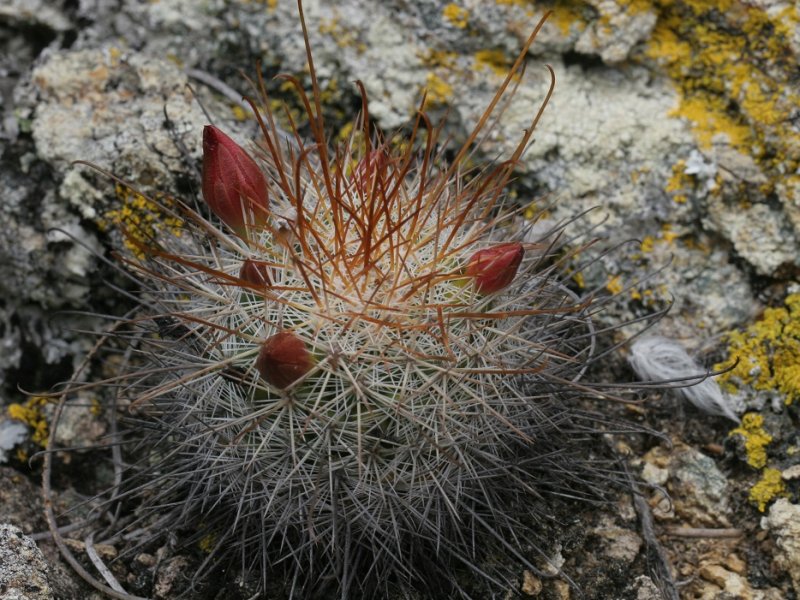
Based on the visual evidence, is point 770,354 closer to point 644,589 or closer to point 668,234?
point 668,234

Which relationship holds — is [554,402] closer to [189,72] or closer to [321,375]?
[321,375]

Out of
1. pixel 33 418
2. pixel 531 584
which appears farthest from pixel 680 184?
pixel 33 418

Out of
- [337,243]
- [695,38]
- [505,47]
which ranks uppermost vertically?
[695,38]

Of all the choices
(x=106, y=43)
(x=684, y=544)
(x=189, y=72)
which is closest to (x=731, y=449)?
(x=684, y=544)

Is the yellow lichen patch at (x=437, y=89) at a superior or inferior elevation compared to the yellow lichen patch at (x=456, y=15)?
inferior

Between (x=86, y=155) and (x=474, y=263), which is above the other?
(x=474, y=263)

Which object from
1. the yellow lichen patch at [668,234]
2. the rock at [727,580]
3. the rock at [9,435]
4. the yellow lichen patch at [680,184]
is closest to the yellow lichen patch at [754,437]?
the rock at [727,580]

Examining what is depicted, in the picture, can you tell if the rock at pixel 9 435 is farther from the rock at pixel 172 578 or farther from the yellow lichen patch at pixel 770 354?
the yellow lichen patch at pixel 770 354

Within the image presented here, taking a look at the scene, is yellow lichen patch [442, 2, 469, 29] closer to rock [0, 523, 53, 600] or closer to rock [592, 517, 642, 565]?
rock [592, 517, 642, 565]
